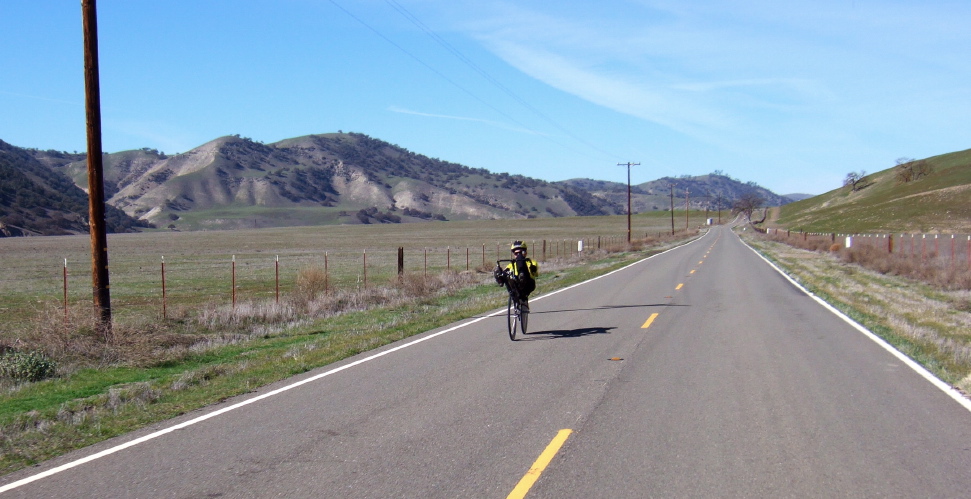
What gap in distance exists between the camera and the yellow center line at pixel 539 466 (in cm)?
532

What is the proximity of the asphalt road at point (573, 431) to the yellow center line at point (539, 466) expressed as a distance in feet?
0.11

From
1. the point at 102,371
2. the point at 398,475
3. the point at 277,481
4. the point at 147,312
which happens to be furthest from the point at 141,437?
the point at 147,312

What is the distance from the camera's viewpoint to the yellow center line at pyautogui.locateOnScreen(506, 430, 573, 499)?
17.4ft

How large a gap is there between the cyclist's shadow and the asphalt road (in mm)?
845

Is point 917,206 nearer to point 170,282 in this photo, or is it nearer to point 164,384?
point 170,282

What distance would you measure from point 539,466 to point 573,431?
106 centimetres

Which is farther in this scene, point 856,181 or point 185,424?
point 856,181

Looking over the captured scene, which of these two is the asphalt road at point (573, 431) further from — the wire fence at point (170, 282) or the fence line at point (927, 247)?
the fence line at point (927, 247)

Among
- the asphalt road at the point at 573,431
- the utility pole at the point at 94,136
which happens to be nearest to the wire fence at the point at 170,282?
the utility pole at the point at 94,136

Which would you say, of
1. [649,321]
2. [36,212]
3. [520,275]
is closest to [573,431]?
[520,275]

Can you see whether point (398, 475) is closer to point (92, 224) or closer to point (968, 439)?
point (968, 439)

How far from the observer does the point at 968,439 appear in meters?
6.58

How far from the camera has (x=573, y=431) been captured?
688cm

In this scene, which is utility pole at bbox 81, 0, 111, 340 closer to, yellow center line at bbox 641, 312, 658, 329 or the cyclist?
the cyclist
